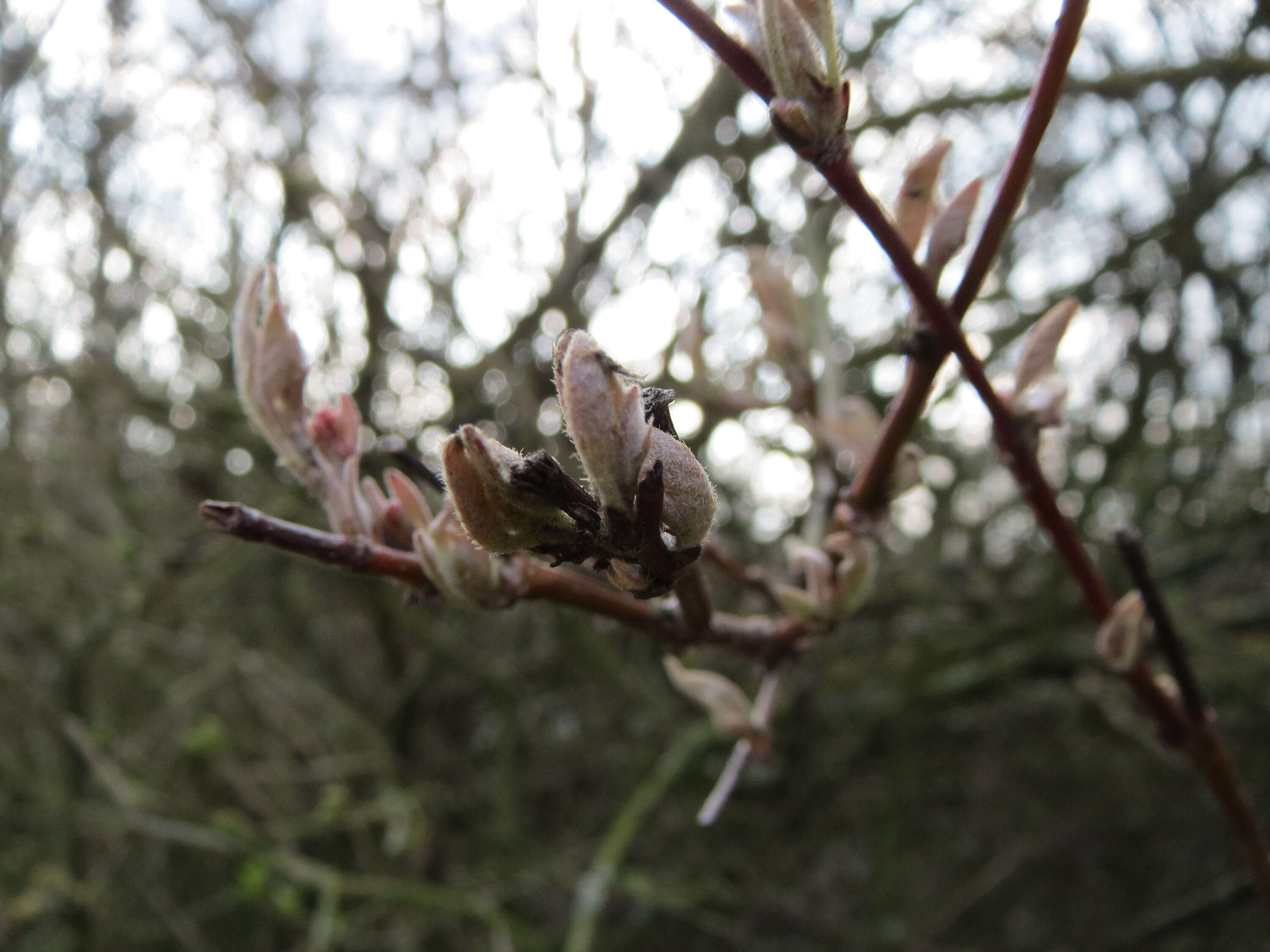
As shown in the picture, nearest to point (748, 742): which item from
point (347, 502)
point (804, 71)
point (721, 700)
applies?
point (721, 700)

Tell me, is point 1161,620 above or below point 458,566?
above

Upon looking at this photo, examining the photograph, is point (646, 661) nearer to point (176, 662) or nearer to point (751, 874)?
point (751, 874)

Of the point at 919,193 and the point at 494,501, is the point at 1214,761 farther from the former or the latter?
the point at 494,501

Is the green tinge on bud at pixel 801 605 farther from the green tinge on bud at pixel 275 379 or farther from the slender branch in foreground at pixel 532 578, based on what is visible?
the green tinge on bud at pixel 275 379

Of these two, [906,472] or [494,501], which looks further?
[906,472]

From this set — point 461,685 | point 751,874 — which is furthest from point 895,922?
point 461,685

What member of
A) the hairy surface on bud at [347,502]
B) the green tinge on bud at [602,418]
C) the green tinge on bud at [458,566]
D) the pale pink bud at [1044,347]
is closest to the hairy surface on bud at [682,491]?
the green tinge on bud at [602,418]
